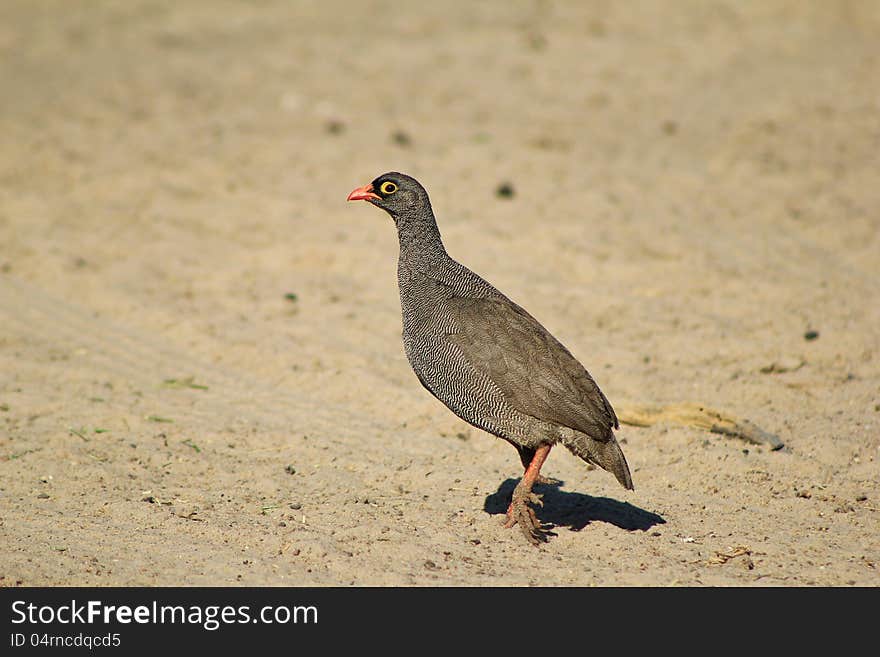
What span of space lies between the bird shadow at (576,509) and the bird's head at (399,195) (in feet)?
6.55

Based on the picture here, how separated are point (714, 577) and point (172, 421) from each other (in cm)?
413

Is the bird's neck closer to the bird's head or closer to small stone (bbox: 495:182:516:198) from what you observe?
the bird's head

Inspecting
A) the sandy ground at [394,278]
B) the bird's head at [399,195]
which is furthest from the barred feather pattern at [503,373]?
the sandy ground at [394,278]

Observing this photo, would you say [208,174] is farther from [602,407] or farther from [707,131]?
[602,407]

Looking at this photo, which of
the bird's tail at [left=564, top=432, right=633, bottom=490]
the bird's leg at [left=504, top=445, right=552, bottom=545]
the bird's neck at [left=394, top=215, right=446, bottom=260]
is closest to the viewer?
the bird's tail at [left=564, top=432, right=633, bottom=490]

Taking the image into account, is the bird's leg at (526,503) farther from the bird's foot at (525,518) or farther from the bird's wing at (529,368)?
the bird's wing at (529,368)

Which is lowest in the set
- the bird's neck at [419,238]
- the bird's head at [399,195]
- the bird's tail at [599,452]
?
the bird's tail at [599,452]

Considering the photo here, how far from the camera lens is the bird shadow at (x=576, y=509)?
6902 mm

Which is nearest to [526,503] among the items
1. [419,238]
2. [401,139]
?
[419,238]

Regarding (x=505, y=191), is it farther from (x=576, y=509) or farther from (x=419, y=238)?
(x=576, y=509)

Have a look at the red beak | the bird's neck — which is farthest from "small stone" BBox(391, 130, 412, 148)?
the bird's neck

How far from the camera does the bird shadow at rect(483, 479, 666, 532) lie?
6.90 meters

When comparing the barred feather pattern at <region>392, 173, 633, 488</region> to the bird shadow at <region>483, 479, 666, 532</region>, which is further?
the bird shadow at <region>483, 479, 666, 532</region>

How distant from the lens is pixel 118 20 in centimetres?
1850
